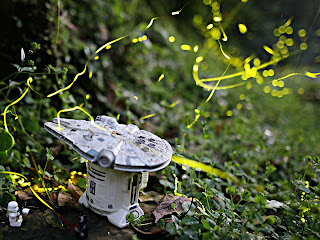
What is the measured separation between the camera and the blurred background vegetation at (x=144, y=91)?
6.64 feet

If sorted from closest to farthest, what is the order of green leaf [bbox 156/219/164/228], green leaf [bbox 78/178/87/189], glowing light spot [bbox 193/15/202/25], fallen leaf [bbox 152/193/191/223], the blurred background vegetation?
green leaf [bbox 156/219/164/228]
fallen leaf [bbox 152/193/191/223]
green leaf [bbox 78/178/87/189]
the blurred background vegetation
glowing light spot [bbox 193/15/202/25]

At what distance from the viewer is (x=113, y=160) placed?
1.28m

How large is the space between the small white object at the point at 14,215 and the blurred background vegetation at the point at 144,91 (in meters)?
0.18

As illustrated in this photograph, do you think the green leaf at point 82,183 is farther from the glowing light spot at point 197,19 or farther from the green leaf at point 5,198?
the glowing light spot at point 197,19

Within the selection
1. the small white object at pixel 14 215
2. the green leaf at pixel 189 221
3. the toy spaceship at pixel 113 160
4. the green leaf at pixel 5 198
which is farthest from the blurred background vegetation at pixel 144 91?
the green leaf at pixel 189 221

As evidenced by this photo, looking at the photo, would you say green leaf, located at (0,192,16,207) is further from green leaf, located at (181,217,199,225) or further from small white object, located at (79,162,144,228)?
green leaf, located at (181,217,199,225)

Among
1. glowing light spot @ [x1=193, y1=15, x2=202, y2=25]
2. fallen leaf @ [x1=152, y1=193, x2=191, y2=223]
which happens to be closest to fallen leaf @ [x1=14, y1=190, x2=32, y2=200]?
fallen leaf @ [x1=152, y1=193, x2=191, y2=223]

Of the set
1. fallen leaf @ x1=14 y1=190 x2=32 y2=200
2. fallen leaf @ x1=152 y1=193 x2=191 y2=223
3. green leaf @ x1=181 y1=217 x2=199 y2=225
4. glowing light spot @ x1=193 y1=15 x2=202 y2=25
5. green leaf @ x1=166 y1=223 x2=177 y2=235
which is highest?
glowing light spot @ x1=193 y1=15 x2=202 y2=25

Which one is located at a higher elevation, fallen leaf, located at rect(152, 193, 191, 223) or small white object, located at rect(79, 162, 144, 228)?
small white object, located at rect(79, 162, 144, 228)

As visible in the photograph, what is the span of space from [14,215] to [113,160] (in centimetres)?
58

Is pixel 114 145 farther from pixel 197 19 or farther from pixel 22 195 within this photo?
pixel 197 19

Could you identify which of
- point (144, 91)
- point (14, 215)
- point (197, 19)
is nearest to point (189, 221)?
point (14, 215)

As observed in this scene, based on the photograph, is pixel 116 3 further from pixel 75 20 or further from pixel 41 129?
pixel 41 129

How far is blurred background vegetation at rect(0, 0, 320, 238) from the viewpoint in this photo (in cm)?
203
